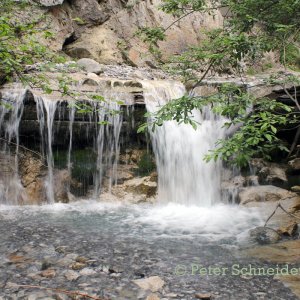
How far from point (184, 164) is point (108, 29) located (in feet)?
29.0

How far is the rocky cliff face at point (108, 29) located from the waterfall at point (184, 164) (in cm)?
545

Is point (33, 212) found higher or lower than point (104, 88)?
lower

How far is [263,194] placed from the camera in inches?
344

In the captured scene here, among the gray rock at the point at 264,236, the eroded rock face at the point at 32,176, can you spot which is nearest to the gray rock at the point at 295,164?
the gray rock at the point at 264,236

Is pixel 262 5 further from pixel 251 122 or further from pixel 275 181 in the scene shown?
pixel 275 181

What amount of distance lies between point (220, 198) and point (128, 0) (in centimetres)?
1103

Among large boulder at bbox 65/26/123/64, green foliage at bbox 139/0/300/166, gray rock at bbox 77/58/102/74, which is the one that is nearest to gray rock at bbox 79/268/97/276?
green foliage at bbox 139/0/300/166

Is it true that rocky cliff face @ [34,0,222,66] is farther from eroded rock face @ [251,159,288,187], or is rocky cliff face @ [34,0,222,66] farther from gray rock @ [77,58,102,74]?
eroded rock face @ [251,159,288,187]

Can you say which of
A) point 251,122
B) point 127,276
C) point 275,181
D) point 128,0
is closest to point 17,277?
point 127,276

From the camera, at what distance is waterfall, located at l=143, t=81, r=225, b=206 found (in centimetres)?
954

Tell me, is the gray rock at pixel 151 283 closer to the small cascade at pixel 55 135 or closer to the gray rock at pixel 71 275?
the gray rock at pixel 71 275

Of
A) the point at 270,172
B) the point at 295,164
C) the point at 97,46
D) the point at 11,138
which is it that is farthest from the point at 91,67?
the point at 295,164

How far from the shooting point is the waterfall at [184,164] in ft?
31.3

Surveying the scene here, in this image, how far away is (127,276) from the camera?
4.10 metres
